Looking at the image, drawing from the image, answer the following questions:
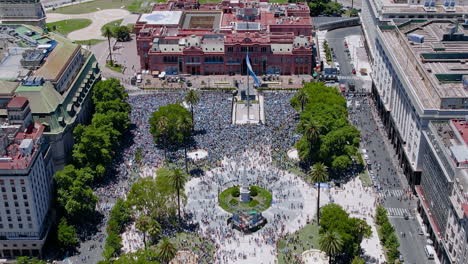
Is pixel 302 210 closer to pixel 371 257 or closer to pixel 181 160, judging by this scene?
pixel 371 257

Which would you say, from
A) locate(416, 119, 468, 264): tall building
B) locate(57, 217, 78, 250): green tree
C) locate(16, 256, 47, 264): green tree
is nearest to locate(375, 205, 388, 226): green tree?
locate(416, 119, 468, 264): tall building

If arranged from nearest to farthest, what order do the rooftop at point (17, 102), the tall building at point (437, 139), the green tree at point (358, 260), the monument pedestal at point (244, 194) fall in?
the tall building at point (437, 139)
the green tree at point (358, 260)
the rooftop at point (17, 102)
the monument pedestal at point (244, 194)

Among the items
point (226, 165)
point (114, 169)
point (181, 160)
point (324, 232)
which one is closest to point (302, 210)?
point (324, 232)

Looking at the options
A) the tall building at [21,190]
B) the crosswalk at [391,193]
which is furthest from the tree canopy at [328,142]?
the tall building at [21,190]

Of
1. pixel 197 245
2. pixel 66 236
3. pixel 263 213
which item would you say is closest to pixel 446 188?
pixel 263 213

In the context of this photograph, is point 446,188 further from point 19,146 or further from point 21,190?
point 19,146

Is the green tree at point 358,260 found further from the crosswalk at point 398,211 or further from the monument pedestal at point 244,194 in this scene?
the monument pedestal at point 244,194
